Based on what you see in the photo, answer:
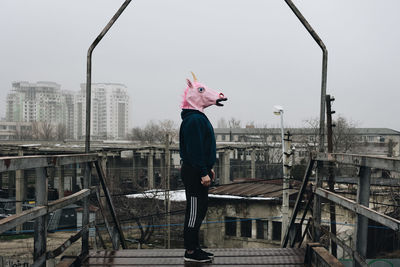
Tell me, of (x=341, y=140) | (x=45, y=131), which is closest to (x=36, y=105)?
(x=45, y=131)

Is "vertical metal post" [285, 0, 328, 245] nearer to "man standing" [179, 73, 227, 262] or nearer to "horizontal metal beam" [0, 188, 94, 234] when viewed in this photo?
"man standing" [179, 73, 227, 262]

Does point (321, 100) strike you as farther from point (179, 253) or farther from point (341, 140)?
point (341, 140)

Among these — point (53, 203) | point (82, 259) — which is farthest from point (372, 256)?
point (53, 203)

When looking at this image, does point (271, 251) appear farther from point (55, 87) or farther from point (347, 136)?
point (55, 87)

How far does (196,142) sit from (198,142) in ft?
0.07

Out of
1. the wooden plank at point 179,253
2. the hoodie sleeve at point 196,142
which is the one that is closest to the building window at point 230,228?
the wooden plank at point 179,253

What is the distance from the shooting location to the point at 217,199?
18.4m

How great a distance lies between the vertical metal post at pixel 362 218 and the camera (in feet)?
8.23

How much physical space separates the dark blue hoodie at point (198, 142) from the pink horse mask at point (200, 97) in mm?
106

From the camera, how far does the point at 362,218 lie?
8.33ft

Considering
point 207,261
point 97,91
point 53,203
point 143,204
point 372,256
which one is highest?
point 97,91

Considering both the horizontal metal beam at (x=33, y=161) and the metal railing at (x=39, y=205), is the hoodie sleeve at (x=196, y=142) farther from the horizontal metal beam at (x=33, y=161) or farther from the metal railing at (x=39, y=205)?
the metal railing at (x=39, y=205)

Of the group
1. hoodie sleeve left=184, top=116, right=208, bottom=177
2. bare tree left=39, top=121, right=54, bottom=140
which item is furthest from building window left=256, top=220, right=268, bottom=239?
bare tree left=39, top=121, right=54, bottom=140

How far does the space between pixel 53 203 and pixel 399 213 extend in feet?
53.4
